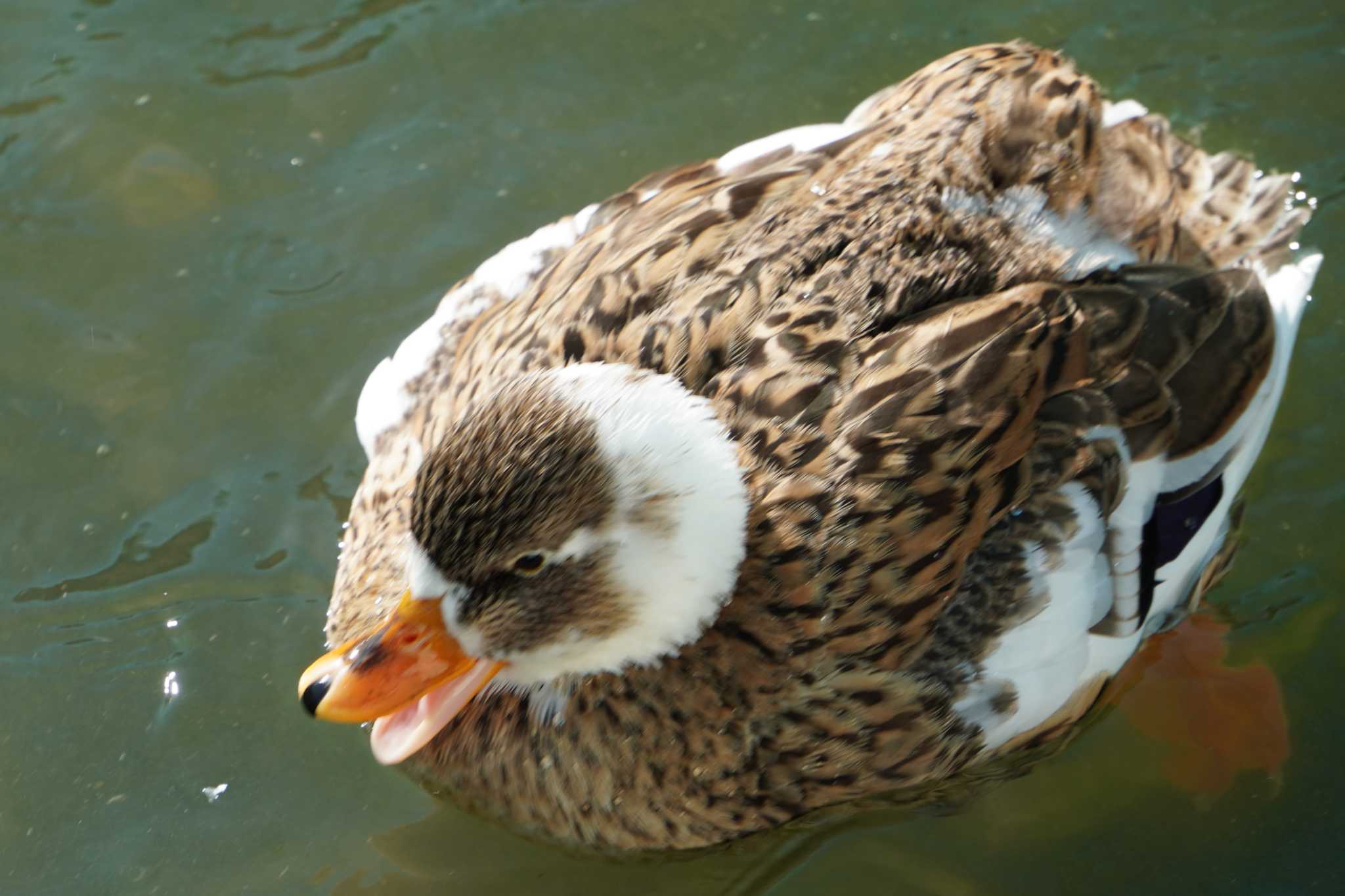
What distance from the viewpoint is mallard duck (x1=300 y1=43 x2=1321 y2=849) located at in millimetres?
3441

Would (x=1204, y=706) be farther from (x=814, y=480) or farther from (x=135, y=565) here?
(x=135, y=565)

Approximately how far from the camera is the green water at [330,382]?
13.7 feet

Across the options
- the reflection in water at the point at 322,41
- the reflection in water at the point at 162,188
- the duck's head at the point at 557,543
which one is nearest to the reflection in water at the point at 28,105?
the reflection in water at the point at 162,188

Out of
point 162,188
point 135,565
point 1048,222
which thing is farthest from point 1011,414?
point 162,188

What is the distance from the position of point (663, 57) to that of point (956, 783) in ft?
10.3

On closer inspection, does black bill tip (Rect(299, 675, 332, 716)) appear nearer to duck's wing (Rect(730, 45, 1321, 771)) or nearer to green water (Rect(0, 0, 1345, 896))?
green water (Rect(0, 0, 1345, 896))

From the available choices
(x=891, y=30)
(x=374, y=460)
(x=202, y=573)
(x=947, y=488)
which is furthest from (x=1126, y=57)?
(x=202, y=573)

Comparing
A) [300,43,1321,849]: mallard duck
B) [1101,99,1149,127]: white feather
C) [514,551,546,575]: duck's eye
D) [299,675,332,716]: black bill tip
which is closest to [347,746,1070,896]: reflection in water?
[300,43,1321,849]: mallard duck

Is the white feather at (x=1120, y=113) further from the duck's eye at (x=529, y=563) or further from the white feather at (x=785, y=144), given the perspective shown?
the duck's eye at (x=529, y=563)

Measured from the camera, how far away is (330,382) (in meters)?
5.09

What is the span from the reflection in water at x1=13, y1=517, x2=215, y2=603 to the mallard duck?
0.68 m

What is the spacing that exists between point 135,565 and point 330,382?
87 centimetres

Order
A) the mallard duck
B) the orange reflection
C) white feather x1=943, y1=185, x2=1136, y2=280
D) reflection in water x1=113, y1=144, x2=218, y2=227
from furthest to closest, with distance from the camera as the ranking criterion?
reflection in water x1=113, y1=144, x2=218, y2=227 → the orange reflection → white feather x1=943, y1=185, x2=1136, y2=280 → the mallard duck

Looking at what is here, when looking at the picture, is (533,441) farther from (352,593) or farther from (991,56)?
(991,56)
